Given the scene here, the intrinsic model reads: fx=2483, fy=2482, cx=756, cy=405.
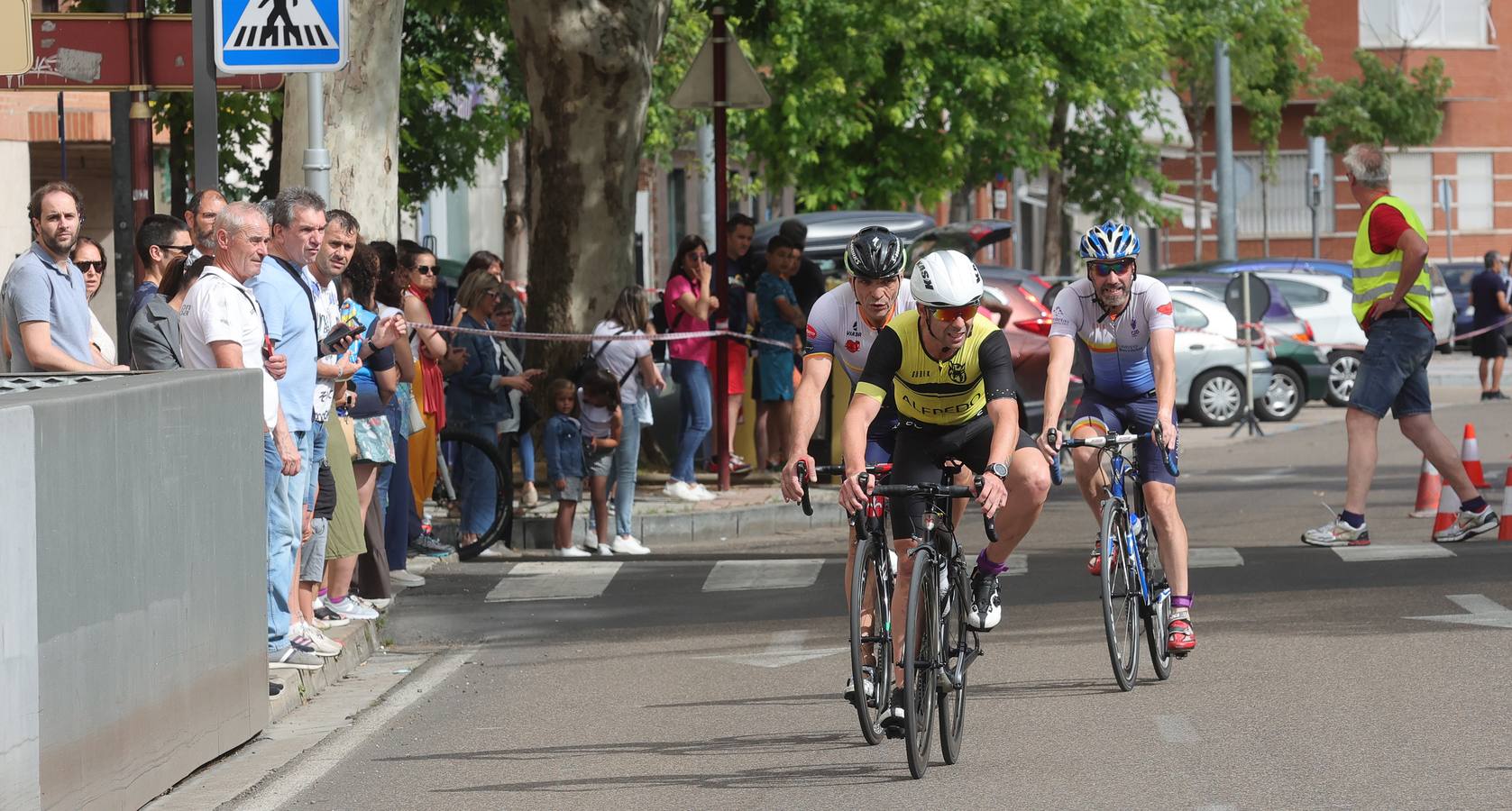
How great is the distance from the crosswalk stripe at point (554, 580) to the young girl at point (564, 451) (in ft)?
1.20

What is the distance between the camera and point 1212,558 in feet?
45.1

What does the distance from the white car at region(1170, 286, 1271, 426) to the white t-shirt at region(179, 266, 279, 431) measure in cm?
1627

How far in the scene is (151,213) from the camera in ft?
38.9

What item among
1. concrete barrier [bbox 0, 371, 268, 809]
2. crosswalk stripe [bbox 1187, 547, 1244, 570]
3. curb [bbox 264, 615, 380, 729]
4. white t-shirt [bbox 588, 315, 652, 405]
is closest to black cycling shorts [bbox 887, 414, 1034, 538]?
concrete barrier [bbox 0, 371, 268, 809]

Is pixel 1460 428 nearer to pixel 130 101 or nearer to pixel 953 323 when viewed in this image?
pixel 130 101

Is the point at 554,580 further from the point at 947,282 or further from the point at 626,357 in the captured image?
the point at 947,282

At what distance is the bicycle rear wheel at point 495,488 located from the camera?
1409cm

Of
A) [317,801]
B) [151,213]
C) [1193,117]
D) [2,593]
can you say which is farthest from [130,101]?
[1193,117]

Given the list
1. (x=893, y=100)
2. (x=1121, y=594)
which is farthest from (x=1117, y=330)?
(x=893, y=100)

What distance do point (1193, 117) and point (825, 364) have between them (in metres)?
45.1

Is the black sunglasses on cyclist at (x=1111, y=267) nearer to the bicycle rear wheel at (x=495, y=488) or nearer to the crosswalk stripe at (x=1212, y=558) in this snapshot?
the crosswalk stripe at (x=1212, y=558)

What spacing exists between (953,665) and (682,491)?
333 inches

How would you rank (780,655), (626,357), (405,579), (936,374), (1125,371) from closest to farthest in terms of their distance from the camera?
1. (936,374)
2. (1125,371)
3. (780,655)
4. (405,579)
5. (626,357)

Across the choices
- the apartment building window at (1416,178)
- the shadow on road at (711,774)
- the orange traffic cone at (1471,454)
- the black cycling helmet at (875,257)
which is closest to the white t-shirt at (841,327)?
the black cycling helmet at (875,257)
